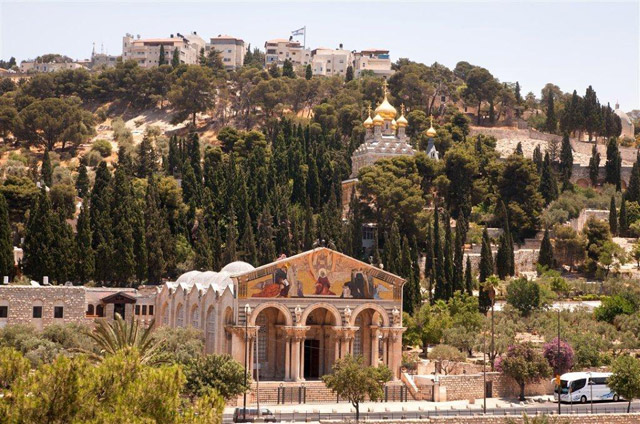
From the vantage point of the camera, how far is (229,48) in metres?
189

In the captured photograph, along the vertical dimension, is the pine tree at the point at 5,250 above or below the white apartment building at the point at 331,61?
below

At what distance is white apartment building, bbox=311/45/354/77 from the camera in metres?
182

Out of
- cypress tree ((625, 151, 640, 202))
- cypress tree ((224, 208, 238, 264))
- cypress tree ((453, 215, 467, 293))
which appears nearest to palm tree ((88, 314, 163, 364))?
cypress tree ((224, 208, 238, 264))

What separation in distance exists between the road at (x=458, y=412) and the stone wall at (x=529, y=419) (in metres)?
1.99

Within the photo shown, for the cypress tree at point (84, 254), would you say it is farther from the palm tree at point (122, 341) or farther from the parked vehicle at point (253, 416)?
the parked vehicle at point (253, 416)


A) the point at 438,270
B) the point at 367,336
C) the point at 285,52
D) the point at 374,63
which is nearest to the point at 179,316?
the point at 367,336

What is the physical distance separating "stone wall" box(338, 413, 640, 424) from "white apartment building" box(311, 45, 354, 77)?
135m

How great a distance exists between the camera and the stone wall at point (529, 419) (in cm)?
4597

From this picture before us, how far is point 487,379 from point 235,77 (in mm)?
94517

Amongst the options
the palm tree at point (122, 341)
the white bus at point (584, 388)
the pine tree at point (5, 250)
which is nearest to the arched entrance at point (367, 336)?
the white bus at point (584, 388)

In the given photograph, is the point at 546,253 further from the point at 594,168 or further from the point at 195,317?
the point at 195,317

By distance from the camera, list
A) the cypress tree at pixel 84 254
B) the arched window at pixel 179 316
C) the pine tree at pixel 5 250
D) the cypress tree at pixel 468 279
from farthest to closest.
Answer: the cypress tree at pixel 468 279
the cypress tree at pixel 84 254
the pine tree at pixel 5 250
the arched window at pixel 179 316

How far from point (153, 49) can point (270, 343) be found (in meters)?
122

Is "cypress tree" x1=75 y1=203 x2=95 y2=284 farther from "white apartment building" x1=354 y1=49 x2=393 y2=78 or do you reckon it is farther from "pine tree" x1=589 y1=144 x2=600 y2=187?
"white apartment building" x1=354 y1=49 x2=393 y2=78
